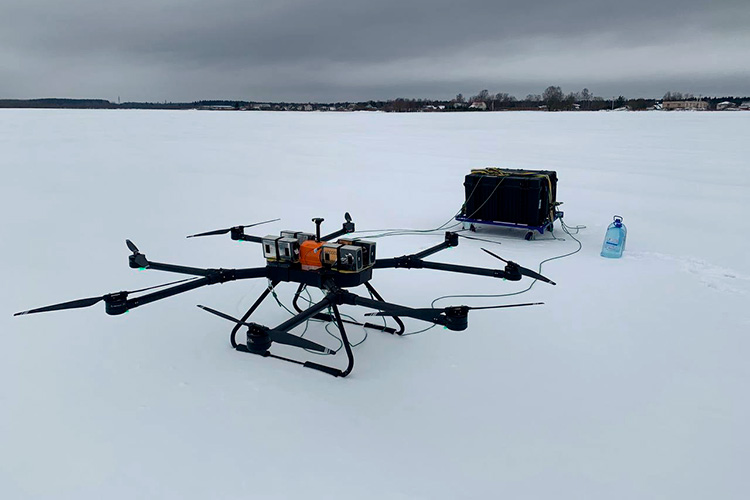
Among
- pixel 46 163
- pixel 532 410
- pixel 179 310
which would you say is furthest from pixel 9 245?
pixel 46 163

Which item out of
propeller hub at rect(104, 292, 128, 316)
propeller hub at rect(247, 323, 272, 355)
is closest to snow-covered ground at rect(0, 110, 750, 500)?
propeller hub at rect(247, 323, 272, 355)

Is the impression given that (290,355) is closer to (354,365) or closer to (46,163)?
(354,365)

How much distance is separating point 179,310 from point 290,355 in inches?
46.7

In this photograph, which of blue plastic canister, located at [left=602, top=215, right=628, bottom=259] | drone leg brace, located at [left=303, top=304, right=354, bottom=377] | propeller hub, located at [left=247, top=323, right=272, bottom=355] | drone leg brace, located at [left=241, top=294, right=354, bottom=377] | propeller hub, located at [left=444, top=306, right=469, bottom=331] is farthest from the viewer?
blue plastic canister, located at [left=602, top=215, right=628, bottom=259]

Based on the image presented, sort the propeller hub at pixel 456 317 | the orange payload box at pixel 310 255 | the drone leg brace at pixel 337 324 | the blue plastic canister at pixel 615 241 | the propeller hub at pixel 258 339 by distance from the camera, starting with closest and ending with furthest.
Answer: the propeller hub at pixel 456 317
the propeller hub at pixel 258 339
the drone leg brace at pixel 337 324
the orange payload box at pixel 310 255
the blue plastic canister at pixel 615 241

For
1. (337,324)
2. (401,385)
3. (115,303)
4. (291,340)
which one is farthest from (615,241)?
(115,303)

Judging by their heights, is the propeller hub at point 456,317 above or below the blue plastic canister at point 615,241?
above

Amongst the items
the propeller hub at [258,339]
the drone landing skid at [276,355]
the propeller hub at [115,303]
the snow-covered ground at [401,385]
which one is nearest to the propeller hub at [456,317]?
the snow-covered ground at [401,385]

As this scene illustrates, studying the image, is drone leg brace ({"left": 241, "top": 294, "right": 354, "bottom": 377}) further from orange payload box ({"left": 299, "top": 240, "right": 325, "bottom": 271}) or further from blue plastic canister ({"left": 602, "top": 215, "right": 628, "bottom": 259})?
blue plastic canister ({"left": 602, "top": 215, "right": 628, "bottom": 259})

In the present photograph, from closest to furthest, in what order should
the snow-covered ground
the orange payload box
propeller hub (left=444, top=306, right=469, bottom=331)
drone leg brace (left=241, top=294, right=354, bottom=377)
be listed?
the snow-covered ground, propeller hub (left=444, top=306, right=469, bottom=331), drone leg brace (left=241, top=294, right=354, bottom=377), the orange payload box

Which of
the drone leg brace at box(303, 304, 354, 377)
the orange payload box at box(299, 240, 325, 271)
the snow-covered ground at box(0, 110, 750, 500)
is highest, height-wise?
the orange payload box at box(299, 240, 325, 271)

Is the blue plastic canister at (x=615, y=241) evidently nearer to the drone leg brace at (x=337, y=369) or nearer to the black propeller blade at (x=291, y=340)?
the drone leg brace at (x=337, y=369)

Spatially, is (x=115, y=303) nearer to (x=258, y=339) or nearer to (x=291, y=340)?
(x=258, y=339)

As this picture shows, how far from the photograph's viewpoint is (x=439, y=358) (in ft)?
10.5
